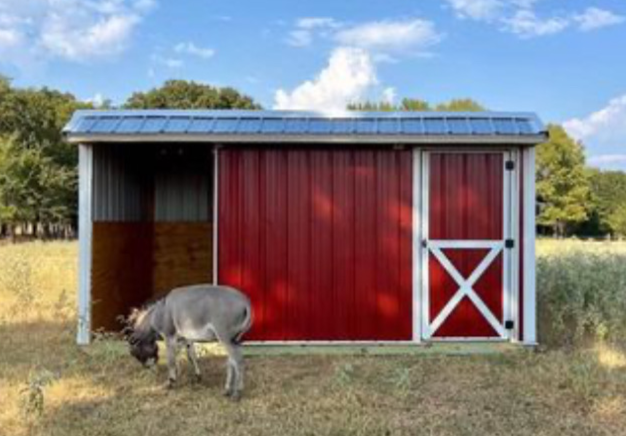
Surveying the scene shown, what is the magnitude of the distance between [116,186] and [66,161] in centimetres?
3486

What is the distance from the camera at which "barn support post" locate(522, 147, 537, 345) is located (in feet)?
24.4

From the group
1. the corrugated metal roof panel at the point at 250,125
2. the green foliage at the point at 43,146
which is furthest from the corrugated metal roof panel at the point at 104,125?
the green foliage at the point at 43,146

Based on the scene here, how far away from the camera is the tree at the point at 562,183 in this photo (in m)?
47.2

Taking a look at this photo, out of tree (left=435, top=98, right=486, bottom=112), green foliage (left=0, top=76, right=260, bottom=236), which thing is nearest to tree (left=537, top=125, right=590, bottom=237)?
tree (left=435, top=98, right=486, bottom=112)

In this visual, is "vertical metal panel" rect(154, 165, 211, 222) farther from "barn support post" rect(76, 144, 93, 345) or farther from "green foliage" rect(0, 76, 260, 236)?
"green foliage" rect(0, 76, 260, 236)

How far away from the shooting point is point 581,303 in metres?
8.86

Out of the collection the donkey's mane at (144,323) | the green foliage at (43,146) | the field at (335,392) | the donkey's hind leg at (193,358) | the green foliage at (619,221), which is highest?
the green foliage at (43,146)

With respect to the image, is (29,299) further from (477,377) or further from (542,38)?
(542,38)

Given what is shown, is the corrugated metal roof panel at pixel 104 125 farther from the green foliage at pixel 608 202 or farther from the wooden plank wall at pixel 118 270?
the green foliage at pixel 608 202

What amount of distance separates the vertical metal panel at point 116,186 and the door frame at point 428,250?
3550 mm

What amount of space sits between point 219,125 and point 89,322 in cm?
253

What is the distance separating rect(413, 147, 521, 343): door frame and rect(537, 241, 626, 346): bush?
2.50 ft

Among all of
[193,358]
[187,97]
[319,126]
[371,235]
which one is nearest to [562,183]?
[187,97]

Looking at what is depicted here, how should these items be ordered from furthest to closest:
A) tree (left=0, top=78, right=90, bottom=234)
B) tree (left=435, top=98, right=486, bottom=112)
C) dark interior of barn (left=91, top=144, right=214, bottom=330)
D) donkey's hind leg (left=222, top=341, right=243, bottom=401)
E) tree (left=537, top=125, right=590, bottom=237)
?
tree (left=537, top=125, right=590, bottom=237) < tree (left=435, top=98, right=486, bottom=112) < tree (left=0, top=78, right=90, bottom=234) < dark interior of barn (left=91, top=144, right=214, bottom=330) < donkey's hind leg (left=222, top=341, right=243, bottom=401)
